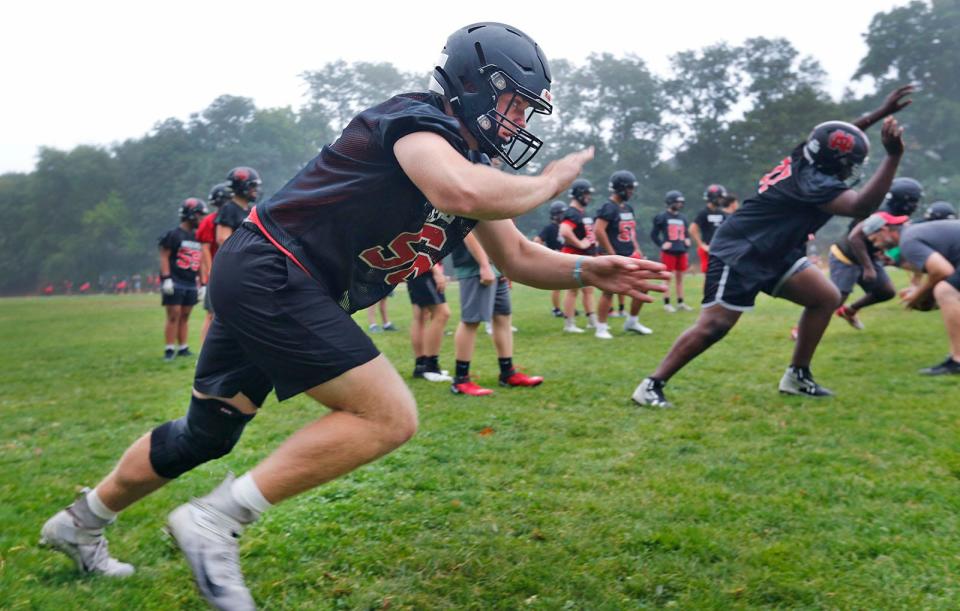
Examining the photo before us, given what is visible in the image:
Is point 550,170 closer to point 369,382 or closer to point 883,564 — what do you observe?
point 369,382

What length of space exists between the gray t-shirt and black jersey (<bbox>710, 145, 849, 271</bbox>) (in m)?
2.47

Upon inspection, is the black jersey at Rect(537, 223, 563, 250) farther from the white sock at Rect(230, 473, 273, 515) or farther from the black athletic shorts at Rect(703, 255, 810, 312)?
the white sock at Rect(230, 473, 273, 515)

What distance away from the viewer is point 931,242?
7957 mm

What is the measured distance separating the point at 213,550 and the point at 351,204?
4.00 ft

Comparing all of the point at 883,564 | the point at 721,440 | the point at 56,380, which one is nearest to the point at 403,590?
the point at 883,564

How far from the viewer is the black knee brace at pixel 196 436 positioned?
2873mm

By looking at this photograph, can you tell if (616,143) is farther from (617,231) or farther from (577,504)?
(577,504)

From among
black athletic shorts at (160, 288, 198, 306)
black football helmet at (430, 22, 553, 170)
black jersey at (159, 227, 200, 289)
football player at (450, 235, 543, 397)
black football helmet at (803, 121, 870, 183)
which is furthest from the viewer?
black jersey at (159, 227, 200, 289)

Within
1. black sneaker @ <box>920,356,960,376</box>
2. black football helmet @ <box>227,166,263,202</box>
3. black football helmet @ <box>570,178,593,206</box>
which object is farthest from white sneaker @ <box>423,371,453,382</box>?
black football helmet @ <box>570,178,593,206</box>

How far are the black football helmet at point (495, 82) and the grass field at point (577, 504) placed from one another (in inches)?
67.1

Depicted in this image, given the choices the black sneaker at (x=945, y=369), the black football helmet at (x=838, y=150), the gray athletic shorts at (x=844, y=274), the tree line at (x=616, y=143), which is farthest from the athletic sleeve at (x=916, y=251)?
the tree line at (x=616, y=143)

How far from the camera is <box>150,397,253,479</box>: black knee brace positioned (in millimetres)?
2873

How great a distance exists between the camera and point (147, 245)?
60.7 metres

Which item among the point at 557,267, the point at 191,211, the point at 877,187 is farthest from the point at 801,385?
the point at 191,211
